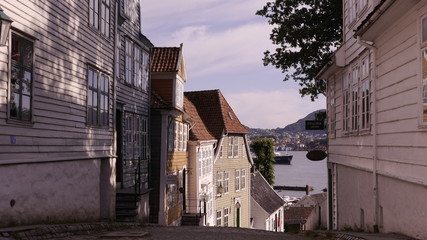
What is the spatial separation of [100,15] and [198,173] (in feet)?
57.6

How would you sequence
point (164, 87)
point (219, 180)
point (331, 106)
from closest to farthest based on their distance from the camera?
1. point (331, 106)
2. point (164, 87)
3. point (219, 180)

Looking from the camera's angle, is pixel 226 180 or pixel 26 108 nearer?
pixel 26 108

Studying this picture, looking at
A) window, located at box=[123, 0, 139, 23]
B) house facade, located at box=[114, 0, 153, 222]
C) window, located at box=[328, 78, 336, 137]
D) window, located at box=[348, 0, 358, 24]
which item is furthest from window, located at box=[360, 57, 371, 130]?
window, located at box=[123, 0, 139, 23]

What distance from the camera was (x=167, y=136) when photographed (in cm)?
2356

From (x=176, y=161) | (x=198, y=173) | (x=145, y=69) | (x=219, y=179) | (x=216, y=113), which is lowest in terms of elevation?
(x=219, y=179)

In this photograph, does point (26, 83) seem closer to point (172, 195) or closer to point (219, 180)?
point (172, 195)

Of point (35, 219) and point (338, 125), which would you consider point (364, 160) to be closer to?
point (338, 125)

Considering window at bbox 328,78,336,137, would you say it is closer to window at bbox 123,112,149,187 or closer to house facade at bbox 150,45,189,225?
window at bbox 123,112,149,187

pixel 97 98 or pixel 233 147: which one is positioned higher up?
pixel 97 98

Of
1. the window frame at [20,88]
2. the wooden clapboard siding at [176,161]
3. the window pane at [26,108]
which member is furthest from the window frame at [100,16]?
the wooden clapboard siding at [176,161]

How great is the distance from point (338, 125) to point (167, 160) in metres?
9.04

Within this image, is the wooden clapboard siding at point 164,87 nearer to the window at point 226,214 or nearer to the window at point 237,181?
the window at point 226,214

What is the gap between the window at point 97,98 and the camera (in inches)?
567

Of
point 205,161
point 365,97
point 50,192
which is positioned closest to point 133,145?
point 50,192
